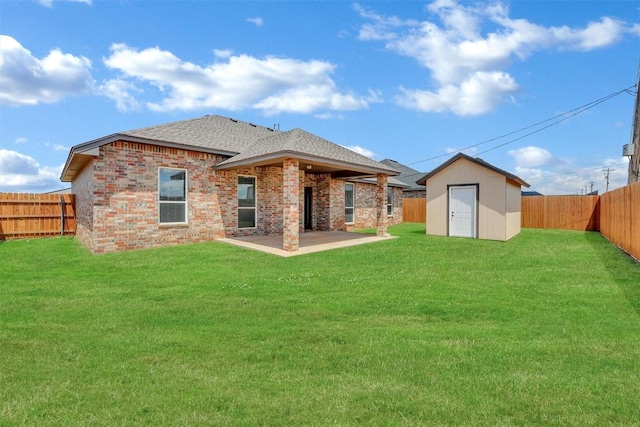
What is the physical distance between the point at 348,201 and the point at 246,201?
699 cm

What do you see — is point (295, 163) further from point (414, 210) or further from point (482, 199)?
point (414, 210)

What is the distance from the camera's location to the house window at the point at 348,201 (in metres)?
19.0

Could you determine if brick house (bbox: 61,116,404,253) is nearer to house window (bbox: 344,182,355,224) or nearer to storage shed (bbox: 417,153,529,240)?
house window (bbox: 344,182,355,224)

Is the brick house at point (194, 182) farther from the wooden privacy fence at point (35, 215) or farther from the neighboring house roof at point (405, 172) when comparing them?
the neighboring house roof at point (405, 172)

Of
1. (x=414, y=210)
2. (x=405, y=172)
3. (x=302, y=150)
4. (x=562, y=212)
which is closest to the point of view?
(x=302, y=150)

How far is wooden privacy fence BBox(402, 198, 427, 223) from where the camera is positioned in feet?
81.0

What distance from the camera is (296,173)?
10391mm

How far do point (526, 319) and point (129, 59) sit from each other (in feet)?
43.8

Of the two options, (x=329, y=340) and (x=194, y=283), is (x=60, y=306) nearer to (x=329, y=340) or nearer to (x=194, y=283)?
(x=194, y=283)

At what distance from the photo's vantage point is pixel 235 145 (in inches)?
544

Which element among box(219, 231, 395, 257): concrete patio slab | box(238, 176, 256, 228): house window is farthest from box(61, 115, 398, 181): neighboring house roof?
box(219, 231, 395, 257): concrete patio slab

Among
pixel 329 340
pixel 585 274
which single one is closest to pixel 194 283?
pixel 329 340

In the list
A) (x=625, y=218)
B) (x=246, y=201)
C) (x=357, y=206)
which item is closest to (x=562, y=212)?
(x=625, y=218)

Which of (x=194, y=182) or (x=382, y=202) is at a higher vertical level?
(x=194, y=182)
